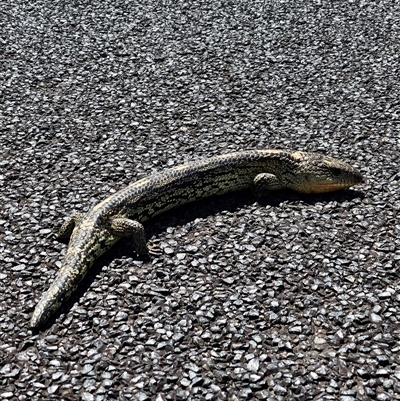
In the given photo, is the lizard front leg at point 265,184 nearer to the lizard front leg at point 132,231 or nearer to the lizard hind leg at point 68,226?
the lizard front leg at point 132,231

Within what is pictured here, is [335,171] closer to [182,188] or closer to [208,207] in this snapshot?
[208,207]

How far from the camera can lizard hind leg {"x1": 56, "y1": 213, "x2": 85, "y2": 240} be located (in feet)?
23.0

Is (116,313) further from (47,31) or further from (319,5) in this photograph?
(319,5)

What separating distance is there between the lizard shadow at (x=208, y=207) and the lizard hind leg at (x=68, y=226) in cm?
55

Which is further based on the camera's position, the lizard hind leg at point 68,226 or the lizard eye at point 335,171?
the lizard eye at point 335,171

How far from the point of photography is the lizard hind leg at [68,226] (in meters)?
7.02

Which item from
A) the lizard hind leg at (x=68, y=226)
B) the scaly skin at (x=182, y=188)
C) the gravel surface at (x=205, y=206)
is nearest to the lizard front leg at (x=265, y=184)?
the scaly skin at (x=182, y=188)

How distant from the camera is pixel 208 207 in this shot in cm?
770

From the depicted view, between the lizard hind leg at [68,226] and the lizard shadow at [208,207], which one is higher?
the lizard hind leg at [68,226]

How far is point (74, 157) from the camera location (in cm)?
870

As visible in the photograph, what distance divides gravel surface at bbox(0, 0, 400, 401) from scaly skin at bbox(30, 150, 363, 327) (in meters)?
0.19

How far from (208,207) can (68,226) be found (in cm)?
185

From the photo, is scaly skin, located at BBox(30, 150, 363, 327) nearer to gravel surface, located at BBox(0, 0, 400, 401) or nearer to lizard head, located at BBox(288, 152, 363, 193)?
lizard head, located at BBox(288, 152, 363, 193)

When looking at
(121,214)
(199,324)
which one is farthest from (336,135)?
(199,324)
